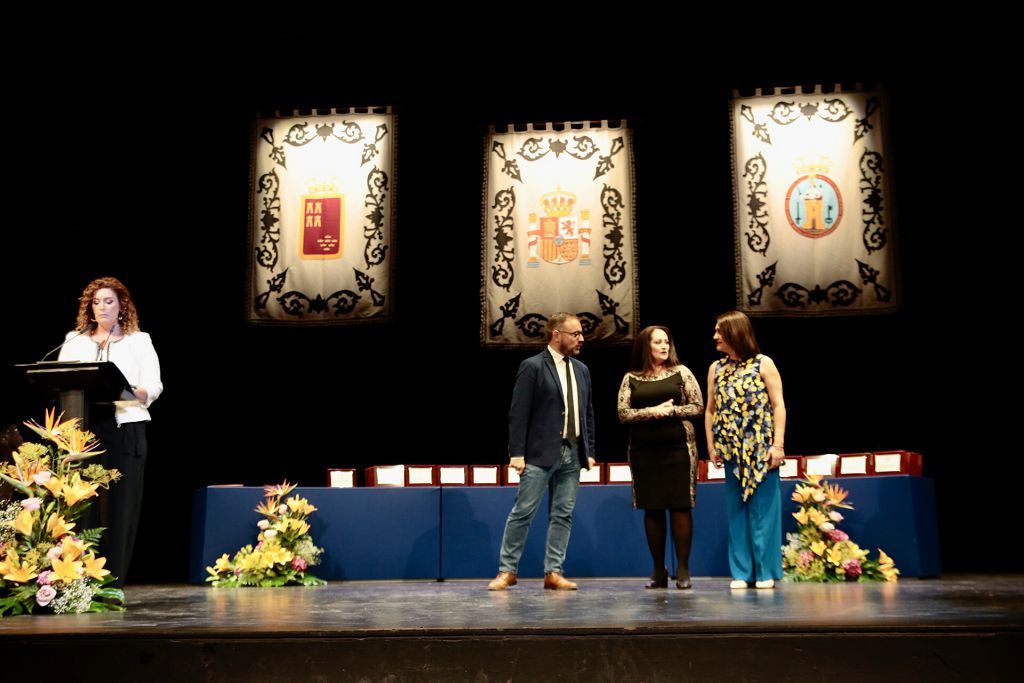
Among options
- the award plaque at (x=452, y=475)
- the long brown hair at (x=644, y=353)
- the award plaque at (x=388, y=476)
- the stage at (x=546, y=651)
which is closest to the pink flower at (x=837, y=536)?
the long brown hair at (x=644, y=353)

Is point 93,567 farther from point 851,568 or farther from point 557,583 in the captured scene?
point 851,568

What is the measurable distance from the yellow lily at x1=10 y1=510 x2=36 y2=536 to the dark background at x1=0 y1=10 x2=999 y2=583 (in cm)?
345

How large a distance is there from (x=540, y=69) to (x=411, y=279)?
1945 millimetres

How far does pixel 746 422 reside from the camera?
4.99 m

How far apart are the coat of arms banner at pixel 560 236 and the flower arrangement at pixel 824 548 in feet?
5.23

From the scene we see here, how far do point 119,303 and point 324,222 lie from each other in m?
2.48

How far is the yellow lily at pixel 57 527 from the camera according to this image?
12.5 ft

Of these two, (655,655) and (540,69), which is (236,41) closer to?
(540,69)

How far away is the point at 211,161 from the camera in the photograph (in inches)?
304

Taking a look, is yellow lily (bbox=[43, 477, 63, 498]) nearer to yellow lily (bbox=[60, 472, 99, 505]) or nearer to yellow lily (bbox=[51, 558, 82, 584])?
yellow lily (bbox=[60, 472, 99, 505])

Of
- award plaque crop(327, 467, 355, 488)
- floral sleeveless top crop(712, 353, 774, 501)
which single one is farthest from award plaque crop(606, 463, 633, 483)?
award plaque crop(327, 467, 355, 488)

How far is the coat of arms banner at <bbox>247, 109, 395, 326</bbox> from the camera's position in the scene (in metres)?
6.75

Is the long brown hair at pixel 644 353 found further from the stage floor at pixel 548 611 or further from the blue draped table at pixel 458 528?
the blue draped table at pixel 458 528

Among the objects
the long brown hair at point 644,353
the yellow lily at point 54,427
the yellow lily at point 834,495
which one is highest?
the long brown hair at point 644,353
